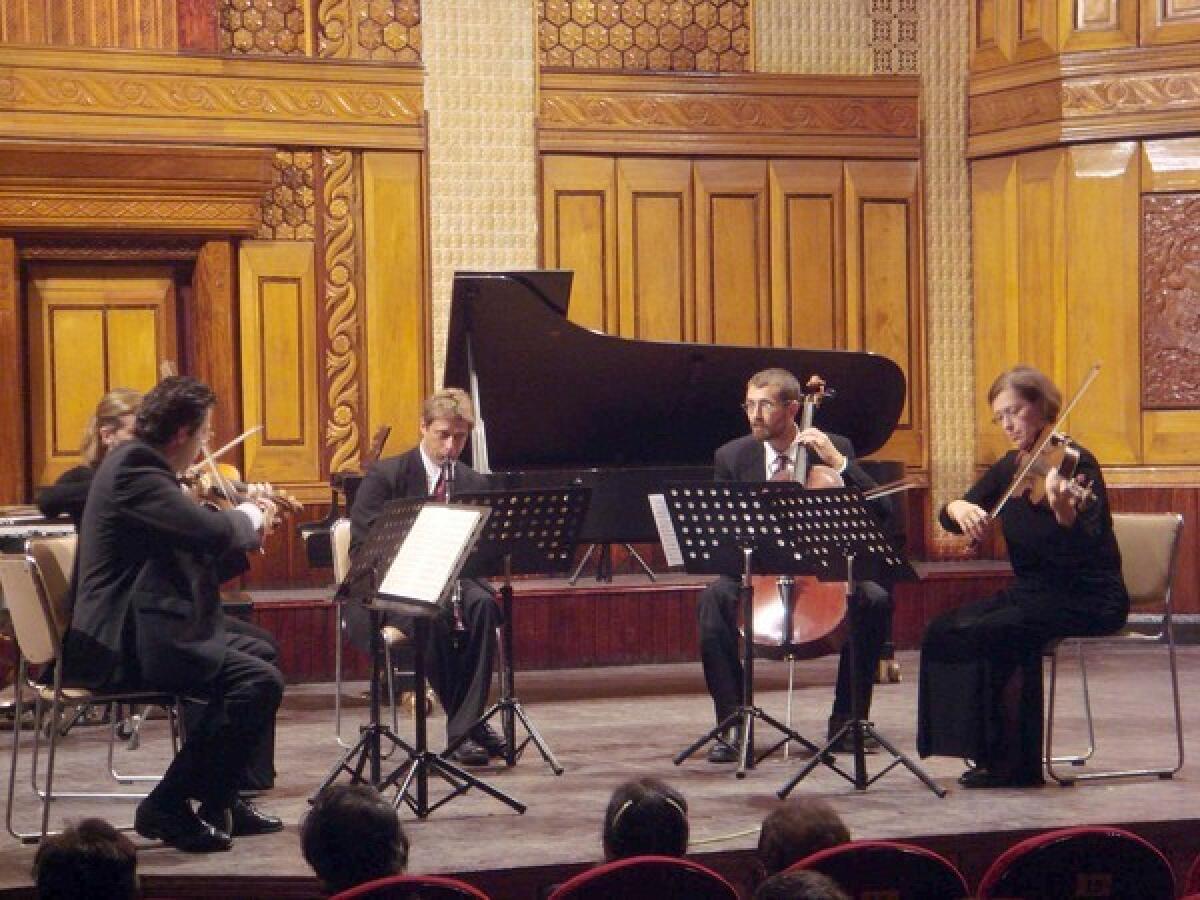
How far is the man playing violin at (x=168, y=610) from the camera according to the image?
429cm

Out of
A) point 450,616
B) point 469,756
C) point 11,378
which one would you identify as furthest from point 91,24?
point 469,756

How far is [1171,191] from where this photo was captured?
8.52 metres

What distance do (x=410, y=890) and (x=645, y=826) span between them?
0.58m

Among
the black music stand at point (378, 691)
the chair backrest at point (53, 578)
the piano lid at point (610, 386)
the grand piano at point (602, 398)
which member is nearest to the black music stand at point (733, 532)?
the black music stand at point (378, 691)

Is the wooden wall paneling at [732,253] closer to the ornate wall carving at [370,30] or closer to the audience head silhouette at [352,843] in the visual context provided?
the ornate wall carving at [370,30]

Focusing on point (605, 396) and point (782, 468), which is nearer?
point (782, 468)

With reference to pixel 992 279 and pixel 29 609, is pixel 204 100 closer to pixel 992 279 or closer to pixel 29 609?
pixel 992 279

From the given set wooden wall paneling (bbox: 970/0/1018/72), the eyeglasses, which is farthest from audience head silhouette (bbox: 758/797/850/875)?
wooden wall paneling (bbox: 970/0/1018/72)

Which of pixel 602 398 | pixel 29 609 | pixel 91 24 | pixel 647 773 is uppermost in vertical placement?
pixel 91 24

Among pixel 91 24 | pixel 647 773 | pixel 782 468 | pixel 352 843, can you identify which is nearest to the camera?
pixel 352 843

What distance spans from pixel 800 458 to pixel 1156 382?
11.9 feet

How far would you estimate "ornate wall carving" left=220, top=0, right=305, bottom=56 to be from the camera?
8398mm

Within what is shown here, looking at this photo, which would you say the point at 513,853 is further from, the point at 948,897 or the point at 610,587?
the point at 610,587

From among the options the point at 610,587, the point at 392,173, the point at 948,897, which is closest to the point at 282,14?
the point at 392,173
